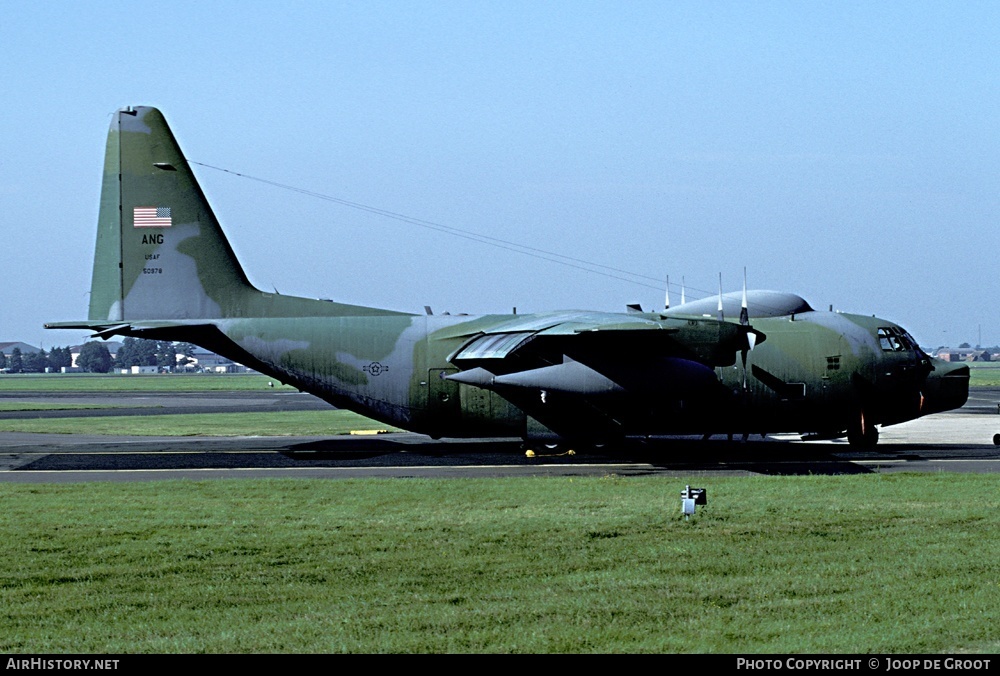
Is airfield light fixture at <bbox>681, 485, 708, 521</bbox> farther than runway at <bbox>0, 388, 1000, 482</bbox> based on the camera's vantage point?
No

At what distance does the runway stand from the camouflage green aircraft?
1.20 meters

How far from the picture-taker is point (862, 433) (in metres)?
32.7

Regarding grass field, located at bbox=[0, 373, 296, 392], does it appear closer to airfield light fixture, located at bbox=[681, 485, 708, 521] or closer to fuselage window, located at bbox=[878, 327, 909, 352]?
fuselage window, located at bbox=[878, 327, 909, 352]

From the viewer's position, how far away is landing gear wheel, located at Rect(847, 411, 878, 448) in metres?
32.4

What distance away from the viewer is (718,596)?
13.0 metres

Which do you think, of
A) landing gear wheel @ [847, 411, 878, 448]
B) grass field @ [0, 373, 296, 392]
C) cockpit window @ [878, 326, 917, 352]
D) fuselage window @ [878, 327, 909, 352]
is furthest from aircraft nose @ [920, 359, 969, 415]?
grass field @ [0, 373, 296, 392]

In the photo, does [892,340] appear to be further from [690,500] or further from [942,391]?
[690,500]

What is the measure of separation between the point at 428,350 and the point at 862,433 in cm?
1408

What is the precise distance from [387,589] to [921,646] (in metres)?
6.67
